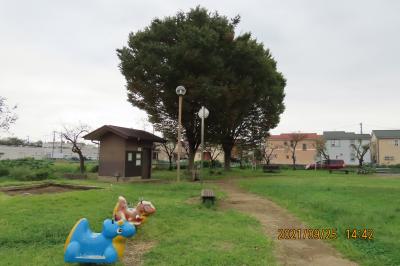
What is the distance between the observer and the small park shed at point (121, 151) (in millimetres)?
21484

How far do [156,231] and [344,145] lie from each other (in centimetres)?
6619

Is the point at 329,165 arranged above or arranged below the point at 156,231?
above

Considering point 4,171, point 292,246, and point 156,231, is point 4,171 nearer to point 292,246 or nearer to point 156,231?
point 156,231

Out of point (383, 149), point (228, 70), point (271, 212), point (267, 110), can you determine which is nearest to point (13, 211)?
point (271, 212)

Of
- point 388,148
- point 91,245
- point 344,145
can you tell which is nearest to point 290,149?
point 344,145

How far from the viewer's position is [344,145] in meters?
66.9

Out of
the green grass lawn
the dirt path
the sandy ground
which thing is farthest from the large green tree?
the sandy ground

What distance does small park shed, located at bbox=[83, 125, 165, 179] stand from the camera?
2148cm

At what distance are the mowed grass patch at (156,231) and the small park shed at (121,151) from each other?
36.5 feet

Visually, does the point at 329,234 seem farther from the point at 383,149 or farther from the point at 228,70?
the point at 383,149

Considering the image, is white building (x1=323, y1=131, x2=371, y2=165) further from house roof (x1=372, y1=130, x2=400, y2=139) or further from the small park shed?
the small park shed

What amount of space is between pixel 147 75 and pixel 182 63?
2627 millimetres

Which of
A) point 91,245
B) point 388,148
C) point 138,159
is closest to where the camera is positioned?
point 91,245

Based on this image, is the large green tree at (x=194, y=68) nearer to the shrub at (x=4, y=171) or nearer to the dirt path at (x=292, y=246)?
the shrub at (x=4, y=171)
